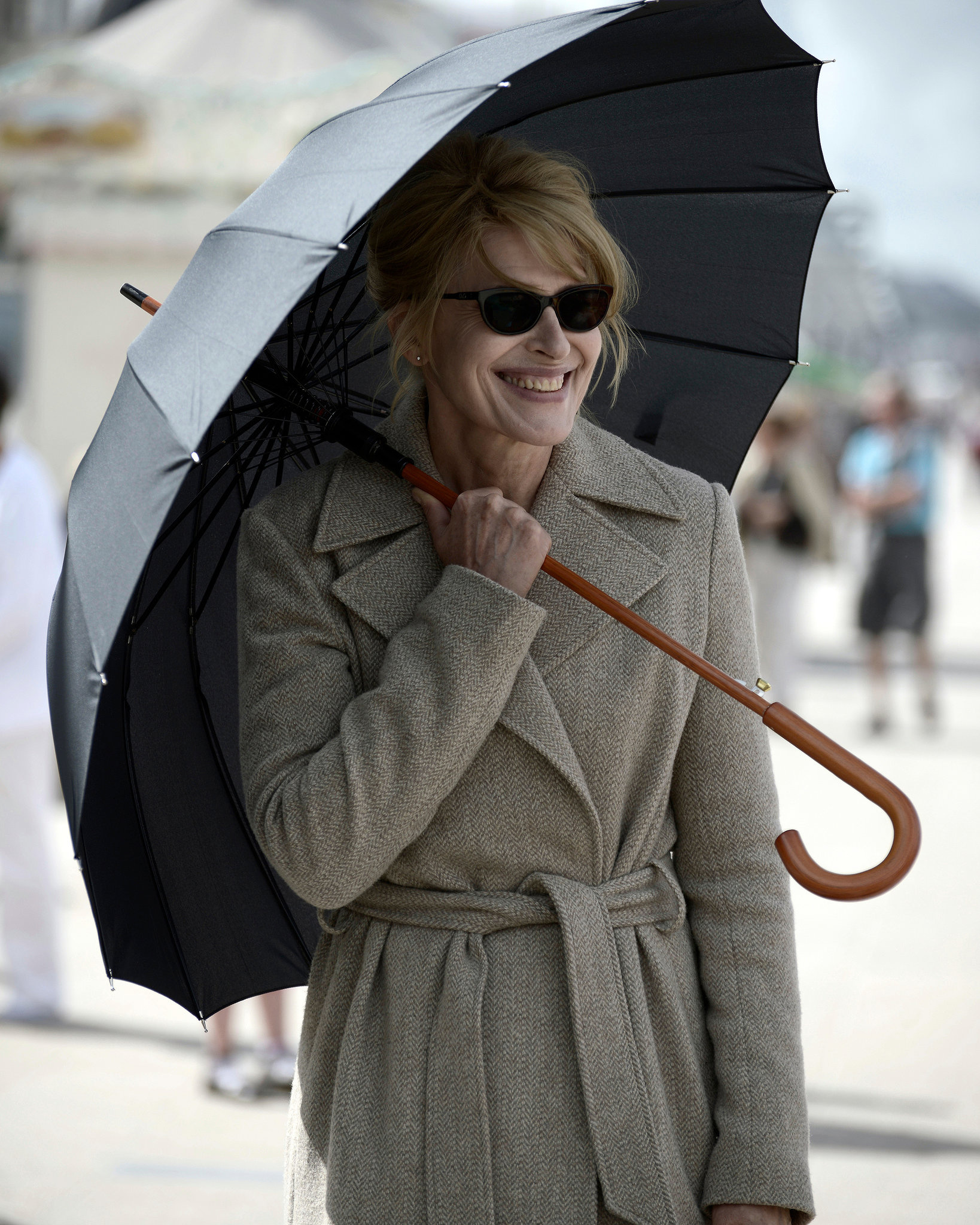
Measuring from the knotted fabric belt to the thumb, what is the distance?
0.48 metres

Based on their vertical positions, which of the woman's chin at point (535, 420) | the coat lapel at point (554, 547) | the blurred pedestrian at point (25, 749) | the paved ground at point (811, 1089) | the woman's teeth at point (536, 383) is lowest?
the paved ground at point (811, 1089)

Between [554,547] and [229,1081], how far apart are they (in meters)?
3.26

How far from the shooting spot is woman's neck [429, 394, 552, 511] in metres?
2.04

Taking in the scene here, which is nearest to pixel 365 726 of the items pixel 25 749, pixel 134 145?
pixel 25 749

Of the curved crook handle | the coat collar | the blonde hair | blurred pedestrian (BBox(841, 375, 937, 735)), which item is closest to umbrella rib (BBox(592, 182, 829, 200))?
the blonde hair

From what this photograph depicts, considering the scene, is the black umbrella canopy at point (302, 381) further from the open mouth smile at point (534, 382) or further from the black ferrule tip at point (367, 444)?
the open mouth smile at point (534, 382)

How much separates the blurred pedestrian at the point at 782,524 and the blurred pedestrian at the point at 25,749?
5106 millimetres

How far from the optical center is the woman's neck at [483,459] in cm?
204

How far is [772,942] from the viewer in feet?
6.44

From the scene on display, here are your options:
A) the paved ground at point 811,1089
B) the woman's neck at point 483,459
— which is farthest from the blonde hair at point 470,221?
the paved ground at point 811,1089

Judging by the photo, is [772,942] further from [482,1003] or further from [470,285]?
[470,285]

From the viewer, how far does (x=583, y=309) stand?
196 cm

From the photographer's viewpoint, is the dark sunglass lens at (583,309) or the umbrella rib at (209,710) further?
the umbrella rib at (209,710)

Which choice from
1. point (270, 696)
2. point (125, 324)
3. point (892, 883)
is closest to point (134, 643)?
point (270, 696)
